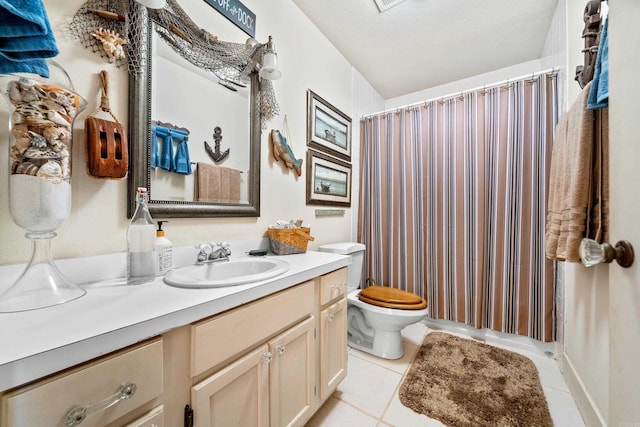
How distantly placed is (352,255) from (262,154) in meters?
1.03

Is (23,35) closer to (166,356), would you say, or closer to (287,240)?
(166,356)

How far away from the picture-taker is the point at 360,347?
69.1 inches

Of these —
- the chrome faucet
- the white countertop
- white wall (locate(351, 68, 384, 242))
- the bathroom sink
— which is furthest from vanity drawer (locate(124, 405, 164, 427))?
white wall (locate(351, 68, 384, 242))

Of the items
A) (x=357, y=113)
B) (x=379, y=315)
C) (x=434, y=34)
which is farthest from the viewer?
(x=357, y=113)

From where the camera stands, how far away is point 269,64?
1.25 meters

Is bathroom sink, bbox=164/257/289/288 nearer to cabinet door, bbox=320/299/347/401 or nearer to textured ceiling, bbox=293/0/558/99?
cabinet door, bbox=320/299/347/401

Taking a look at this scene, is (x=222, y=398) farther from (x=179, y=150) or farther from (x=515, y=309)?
(x=515, y=309)

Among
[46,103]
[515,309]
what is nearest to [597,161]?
[515,309]

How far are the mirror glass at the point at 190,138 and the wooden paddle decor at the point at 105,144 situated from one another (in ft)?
0.24

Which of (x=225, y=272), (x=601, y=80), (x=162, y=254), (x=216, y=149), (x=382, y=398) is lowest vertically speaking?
(x=382, y=398)

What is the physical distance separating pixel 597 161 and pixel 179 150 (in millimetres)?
1808

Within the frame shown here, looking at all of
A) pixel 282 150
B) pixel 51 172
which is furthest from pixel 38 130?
pixel 282 150

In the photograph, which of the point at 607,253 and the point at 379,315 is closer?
the point at 607,253

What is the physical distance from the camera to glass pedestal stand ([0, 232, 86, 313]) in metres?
0.56
